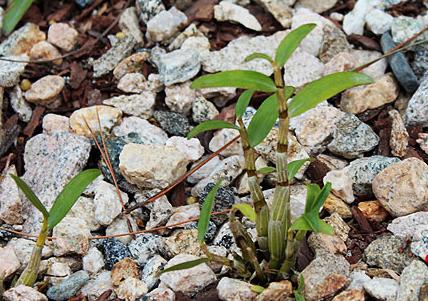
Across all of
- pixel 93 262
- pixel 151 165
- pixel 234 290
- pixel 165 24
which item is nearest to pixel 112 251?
pixel 93 262

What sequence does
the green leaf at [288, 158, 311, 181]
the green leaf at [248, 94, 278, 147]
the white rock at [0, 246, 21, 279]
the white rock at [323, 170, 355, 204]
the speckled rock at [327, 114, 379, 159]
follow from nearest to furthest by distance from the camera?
1. the green leaf at [248, 94, 278, 147]
2. the green leaf at [288, 158, 311, 181]
3. the white rock at [0, 246, 21, 279]
4. the white rock at [323, 170, 355, 204]
5. the speckled rock at [327, 114, 379, 159]

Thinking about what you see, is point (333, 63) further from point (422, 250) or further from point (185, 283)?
point (185, 283)

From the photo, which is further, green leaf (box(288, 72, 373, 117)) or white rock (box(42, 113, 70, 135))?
white rock (box(42, 113, 70, 135))

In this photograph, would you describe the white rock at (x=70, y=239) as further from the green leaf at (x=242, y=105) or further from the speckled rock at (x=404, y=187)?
the speckled rock at (x=404, y=187)

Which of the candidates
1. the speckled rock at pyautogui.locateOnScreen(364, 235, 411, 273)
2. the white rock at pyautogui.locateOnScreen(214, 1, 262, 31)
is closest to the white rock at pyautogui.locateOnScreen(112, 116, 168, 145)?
the white rock at pyautogui.locateOnScreen(214, 1, 262, 31)

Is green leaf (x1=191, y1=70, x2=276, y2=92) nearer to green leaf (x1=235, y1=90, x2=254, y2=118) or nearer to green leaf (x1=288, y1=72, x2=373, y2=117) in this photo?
green leaf (x1=288, y1=72, x2=373, y2=117)

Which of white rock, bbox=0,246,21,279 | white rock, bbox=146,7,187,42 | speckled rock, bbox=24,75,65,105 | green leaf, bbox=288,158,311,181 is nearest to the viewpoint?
green leaf, bbox=288,158,311,181
